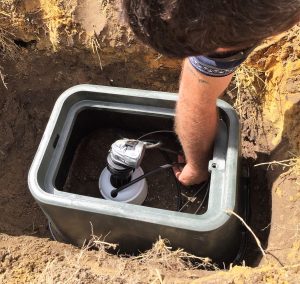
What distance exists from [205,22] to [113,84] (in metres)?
1.13

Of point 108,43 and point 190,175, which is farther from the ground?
point 108,43

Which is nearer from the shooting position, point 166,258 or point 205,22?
point 205,22

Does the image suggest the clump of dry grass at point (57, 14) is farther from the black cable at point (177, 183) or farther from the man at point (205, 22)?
the man at point (205, 22)

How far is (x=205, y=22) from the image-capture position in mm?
929

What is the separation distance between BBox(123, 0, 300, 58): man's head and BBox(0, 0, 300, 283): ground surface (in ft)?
2.12

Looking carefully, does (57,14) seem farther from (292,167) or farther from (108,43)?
(292,167)

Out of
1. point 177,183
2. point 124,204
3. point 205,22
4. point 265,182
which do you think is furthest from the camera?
point 177,183

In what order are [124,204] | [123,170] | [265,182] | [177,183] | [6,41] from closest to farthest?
1. [124,204]
2. [123,170]
3. [265,182]
4. [177,183]
5. [6,41]

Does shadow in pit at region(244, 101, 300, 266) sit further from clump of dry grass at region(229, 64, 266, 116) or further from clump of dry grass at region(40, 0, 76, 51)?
clump of dry grass at region(40, 0, 76, 51)

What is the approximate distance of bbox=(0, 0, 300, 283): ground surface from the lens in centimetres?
142

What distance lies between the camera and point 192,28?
3.10 feet

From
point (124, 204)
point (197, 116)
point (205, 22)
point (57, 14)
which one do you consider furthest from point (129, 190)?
point (205, 22)

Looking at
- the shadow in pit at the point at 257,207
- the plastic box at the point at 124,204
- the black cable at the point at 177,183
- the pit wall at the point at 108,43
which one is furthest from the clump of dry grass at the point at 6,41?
the shadow in pit at the point at 257,207

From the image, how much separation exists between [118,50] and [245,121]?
575mm
